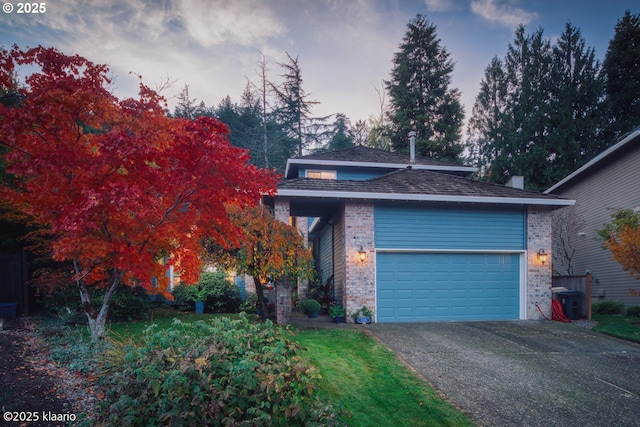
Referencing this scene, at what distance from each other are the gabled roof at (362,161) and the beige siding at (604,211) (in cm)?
512

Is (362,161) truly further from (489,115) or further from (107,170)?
(489,115)

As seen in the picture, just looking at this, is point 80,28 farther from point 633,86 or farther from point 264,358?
point 633,86

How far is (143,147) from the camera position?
5203 millimetres

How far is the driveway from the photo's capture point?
4.94 m

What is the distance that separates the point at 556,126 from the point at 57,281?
29.5 m

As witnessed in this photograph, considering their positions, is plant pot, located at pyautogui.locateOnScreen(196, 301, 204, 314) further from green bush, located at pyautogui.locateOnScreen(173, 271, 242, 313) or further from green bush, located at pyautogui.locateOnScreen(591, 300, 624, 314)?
green bush, located at pyautogui.locateOnScreen(591, 300, 624, 314)

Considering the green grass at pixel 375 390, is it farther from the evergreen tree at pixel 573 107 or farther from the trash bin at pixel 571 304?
the evergreen tree at pixel 573 107

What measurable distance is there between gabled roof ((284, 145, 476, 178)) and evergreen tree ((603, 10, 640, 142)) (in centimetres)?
1445

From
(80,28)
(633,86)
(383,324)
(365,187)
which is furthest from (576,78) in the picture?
(80,28)

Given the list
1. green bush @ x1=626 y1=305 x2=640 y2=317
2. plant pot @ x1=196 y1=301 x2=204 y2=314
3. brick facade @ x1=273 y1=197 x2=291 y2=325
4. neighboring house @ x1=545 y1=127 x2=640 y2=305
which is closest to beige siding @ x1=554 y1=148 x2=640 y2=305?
neighboring house @ x1=545 y1=127 x2=640 y2=305

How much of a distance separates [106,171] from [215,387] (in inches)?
150

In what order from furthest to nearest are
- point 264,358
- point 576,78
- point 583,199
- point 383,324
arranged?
point 576,78
point 583,199
point 383,324
point 264,358

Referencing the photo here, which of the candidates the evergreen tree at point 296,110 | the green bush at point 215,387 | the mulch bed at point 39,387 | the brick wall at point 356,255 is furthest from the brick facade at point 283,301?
the evergreen tree at point 296,110

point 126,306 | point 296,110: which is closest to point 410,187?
point 126,306
